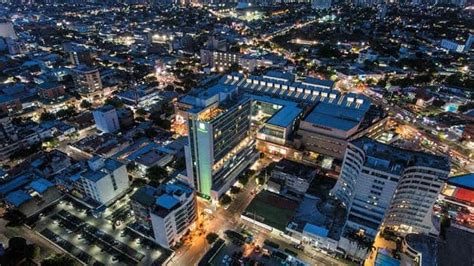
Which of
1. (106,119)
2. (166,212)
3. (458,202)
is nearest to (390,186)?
(458,202)

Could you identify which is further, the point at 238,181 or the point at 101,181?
the point at 238,181

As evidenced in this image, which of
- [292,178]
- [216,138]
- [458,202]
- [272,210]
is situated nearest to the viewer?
[216,138]

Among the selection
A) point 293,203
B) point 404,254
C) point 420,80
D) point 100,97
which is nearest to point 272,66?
point 420,80

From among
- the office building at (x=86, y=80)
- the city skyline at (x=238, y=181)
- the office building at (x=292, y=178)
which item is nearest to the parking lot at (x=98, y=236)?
the city skyline at (x=238, y=181)

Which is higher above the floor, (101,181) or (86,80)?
(86,80)

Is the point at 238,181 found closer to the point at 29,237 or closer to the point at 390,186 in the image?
the point at 390,186

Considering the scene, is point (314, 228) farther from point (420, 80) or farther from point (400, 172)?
point (420, 80)
